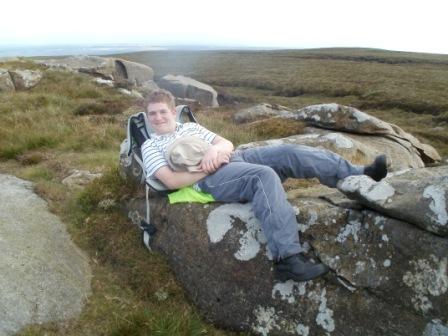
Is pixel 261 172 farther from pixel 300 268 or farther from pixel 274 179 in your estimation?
pixel 300 268

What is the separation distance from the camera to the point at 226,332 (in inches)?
224

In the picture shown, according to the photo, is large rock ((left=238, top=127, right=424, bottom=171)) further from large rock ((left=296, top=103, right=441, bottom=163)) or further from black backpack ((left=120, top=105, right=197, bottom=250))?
black backpack ((left=120, top=105, right=197, bottom=250))

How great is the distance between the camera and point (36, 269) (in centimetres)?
604

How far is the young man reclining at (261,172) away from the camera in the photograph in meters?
5.29

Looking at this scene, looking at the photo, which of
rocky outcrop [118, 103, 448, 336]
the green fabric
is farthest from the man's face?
rocky outcrop [118, 103, 448, 336]

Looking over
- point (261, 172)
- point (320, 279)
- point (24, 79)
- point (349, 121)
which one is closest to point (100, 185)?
point (261, 172)

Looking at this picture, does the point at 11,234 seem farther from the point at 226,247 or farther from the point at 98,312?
the point at 226,247

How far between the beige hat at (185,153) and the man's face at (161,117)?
44 cm

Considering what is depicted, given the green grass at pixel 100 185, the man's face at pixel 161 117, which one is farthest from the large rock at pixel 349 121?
the man's face at pixel 161 117

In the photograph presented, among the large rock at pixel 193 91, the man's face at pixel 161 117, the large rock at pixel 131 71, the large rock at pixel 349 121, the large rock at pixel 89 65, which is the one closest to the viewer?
the man's face at pixel 161 117

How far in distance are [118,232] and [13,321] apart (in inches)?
91.3

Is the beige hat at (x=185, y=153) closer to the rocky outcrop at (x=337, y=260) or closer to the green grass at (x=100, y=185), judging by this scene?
the rocky outcrop at (x=337, y=260)

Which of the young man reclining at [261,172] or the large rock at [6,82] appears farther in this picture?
the large rock at [6,82]

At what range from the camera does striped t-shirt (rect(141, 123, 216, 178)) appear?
6398 millimetres
